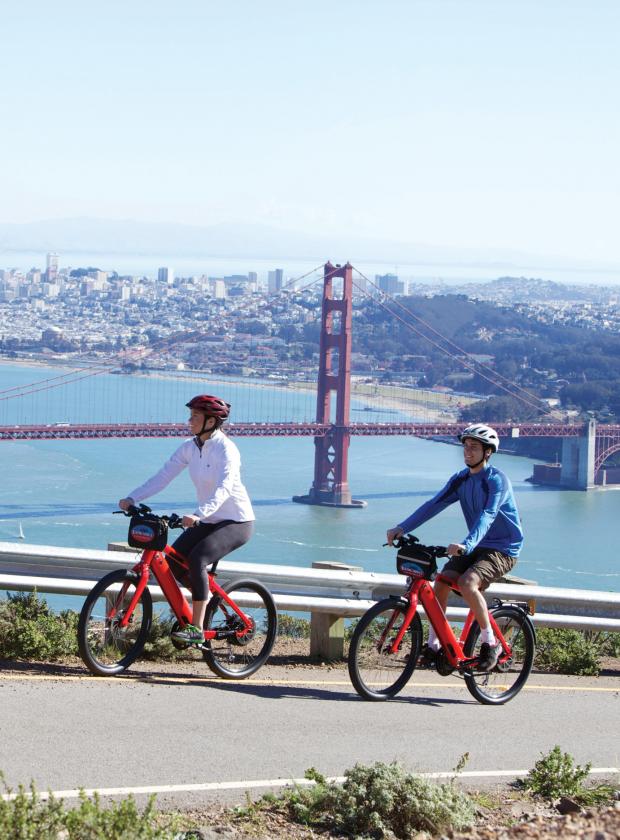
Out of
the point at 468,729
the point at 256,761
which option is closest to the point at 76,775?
the point at 256,761

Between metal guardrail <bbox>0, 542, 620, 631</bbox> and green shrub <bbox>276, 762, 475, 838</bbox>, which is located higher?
metal guardrail <bbox>0, 542, 620, 631</bbox>

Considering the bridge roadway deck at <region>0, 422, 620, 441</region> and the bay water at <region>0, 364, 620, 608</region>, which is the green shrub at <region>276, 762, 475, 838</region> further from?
the bridge roadway deck at <region>0, 422, 620, 441</region>

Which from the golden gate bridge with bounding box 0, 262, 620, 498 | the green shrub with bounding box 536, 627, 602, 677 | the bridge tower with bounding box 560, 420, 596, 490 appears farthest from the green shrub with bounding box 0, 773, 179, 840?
the bridge tower with bounding box 560, 420, 596, 490

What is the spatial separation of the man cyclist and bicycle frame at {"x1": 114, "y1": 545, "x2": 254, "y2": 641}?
741mm

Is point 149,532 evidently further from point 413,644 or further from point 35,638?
point 413,644

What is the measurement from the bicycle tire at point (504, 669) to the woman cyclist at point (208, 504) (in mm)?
1068

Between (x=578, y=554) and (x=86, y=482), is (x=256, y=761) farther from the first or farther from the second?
(x=86, y=482)

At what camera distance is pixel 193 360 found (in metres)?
112

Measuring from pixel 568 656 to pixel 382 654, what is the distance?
5.12 ft

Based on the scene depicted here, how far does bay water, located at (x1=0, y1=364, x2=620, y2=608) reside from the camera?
170 feet

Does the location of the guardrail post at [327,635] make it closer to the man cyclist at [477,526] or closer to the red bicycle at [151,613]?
the red bicycle at [151,613]

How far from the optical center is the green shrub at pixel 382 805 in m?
4.05

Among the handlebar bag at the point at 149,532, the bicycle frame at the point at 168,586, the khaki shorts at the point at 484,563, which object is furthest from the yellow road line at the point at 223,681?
the khaki shorts at the point at 484,563

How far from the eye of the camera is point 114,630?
5.88 m
